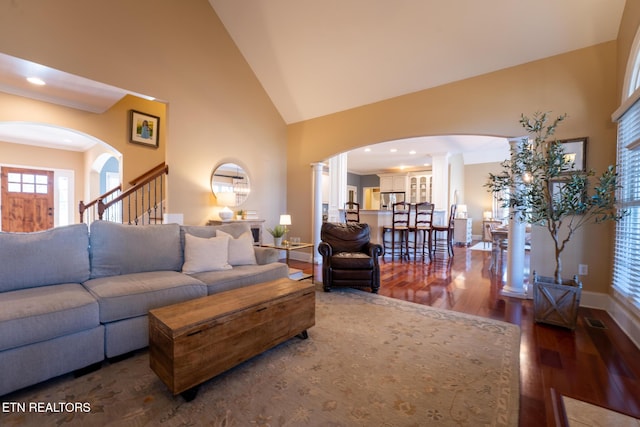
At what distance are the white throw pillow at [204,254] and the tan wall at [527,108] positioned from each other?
313cm

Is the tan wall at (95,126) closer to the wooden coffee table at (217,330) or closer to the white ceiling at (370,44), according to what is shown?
the white ceiling at (370,44)

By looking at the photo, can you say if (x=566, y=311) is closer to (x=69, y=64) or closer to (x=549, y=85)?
(x=549, y=85)

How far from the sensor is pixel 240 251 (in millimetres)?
3113

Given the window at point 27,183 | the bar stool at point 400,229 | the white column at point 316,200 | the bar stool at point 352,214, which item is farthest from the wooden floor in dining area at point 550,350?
the window at point 27,183

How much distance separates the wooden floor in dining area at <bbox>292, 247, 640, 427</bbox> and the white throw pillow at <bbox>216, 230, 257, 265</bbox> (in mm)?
1488

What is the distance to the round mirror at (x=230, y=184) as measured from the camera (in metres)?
4.70

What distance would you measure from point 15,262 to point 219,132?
3293 millimetres

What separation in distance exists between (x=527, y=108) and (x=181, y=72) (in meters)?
4.80

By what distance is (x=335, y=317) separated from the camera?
9.23ft

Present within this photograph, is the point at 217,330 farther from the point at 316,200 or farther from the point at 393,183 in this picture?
the point at 393,183

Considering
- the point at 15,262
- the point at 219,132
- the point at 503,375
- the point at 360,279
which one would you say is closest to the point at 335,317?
the point at 360,279

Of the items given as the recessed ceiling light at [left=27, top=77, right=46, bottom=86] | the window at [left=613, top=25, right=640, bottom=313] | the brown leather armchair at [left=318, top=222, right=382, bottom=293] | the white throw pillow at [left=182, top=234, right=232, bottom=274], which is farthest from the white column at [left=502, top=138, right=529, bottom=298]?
the recessed ceiling light at [left=27, top=77, right=46, bottom=86]

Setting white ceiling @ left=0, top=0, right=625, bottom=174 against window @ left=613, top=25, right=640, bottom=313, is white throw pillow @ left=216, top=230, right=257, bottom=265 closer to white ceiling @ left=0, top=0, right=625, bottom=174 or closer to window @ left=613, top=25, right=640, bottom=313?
white ceiling @ left=0, top=0, right=625, bottom=174

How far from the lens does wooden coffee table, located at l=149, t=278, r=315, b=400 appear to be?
153 cm
